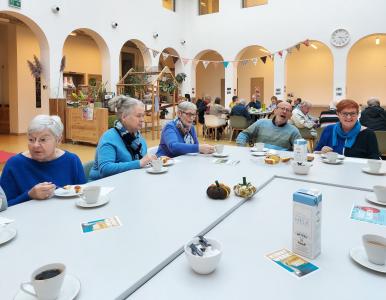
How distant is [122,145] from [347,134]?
1978 millimetres

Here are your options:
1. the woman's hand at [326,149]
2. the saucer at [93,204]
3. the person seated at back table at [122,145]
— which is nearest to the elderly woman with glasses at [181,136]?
the person seated at back table at [122,145]

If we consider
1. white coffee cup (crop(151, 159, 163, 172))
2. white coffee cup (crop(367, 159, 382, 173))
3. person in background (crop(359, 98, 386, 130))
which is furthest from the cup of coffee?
person in background (crop(359, 98, 386, 130))

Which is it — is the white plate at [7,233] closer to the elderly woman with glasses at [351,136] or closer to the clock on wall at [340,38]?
the elderly woman with glasses at [351,136]

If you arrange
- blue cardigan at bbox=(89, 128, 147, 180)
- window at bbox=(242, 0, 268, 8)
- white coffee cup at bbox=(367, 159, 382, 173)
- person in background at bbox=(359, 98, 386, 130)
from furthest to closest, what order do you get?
window at bbox=(242, 0, 268, 8), person in background at bbox=(359, 98, 386, 130), blue cardigan at bbox=(89, 128, 147, 180), white coffee cup at bbox=(367, 159, 382, 173)

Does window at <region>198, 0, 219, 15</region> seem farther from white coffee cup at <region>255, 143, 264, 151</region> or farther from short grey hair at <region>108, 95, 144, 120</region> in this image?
short grey hair at <region>108, 95, 144, 120</region>

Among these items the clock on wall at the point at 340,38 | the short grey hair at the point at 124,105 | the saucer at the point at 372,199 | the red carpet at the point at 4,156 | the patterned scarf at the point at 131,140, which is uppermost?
the clock on wall at the point at 340,38

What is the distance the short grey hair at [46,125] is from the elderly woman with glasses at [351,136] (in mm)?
2187

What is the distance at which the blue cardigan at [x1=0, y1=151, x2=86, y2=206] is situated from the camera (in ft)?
5.99

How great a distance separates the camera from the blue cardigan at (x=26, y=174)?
1826 millimetres

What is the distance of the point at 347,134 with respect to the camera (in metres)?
2.99

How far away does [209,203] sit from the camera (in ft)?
5.22

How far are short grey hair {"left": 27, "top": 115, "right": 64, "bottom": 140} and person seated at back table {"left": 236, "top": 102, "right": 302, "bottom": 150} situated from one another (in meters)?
2.09

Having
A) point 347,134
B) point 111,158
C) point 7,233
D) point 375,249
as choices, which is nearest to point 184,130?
point 111,158

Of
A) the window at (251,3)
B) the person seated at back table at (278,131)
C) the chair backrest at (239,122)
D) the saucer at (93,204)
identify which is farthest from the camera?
the window at (251,3)
